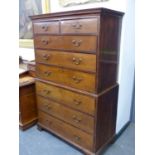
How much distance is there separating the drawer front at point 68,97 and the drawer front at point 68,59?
292 mm

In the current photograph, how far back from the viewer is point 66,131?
204cm

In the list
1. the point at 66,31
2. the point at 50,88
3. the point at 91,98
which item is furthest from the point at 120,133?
the point at 66,31

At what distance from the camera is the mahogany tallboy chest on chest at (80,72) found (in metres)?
1.56

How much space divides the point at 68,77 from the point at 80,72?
19 cm

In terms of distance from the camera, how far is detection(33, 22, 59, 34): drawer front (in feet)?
5.94

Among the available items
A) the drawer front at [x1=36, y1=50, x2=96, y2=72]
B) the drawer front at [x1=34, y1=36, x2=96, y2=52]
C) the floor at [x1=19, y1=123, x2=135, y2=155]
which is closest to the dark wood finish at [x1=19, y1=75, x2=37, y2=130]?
the floor at [x1=19, y1=123, x2=135, y2=155]

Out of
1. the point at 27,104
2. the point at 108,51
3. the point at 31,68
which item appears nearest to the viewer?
the point at 108,51

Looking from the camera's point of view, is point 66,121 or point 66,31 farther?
point 66,121

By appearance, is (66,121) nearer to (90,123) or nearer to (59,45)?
(90,123)

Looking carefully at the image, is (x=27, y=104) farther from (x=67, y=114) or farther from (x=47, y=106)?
(x=67, y=114)

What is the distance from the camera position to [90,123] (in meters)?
1.75

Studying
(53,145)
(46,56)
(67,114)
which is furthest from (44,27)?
(53,145)
